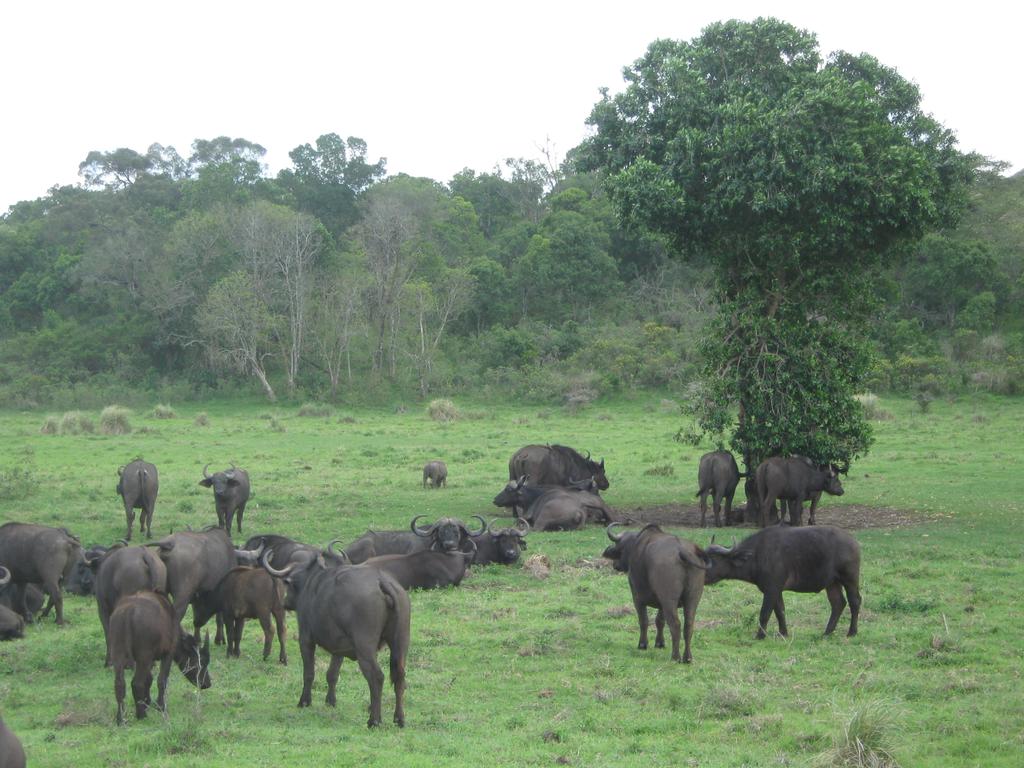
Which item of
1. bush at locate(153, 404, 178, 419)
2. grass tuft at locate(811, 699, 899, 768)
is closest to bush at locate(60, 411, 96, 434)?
bush at locate(153, 404, 178, 419)

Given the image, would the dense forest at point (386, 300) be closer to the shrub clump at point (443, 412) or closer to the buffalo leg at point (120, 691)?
the shrub clump at point (443, 412)

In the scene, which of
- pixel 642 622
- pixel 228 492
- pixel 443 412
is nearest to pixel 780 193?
pixel 642 622

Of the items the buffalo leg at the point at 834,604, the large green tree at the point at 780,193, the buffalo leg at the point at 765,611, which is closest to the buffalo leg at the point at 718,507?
the large green tree at the point at 780,193

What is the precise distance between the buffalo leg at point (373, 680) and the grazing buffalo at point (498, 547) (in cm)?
705

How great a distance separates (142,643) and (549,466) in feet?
A: 46.4

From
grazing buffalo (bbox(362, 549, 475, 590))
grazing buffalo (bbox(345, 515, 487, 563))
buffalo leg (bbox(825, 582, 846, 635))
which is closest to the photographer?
buffalo leg (bbox(825, 582, 846, 635))

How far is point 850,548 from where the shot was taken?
1138 centimetres

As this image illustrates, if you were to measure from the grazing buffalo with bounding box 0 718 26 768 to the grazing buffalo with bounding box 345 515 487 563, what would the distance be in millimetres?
8391

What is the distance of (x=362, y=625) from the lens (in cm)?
891

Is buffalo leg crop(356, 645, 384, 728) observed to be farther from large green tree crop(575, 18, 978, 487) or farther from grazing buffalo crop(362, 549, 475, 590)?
large green tree crop(575, 18, 978, 487)

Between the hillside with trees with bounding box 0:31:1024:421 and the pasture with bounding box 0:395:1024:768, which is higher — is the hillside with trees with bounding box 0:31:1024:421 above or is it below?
above

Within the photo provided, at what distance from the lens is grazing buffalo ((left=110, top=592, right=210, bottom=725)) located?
8.89 meters

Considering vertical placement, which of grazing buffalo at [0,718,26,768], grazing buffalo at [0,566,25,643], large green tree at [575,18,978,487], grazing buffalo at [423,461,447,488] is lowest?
grazing buffalo at [0,566,25,643]

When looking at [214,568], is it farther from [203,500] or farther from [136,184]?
[136,184]
